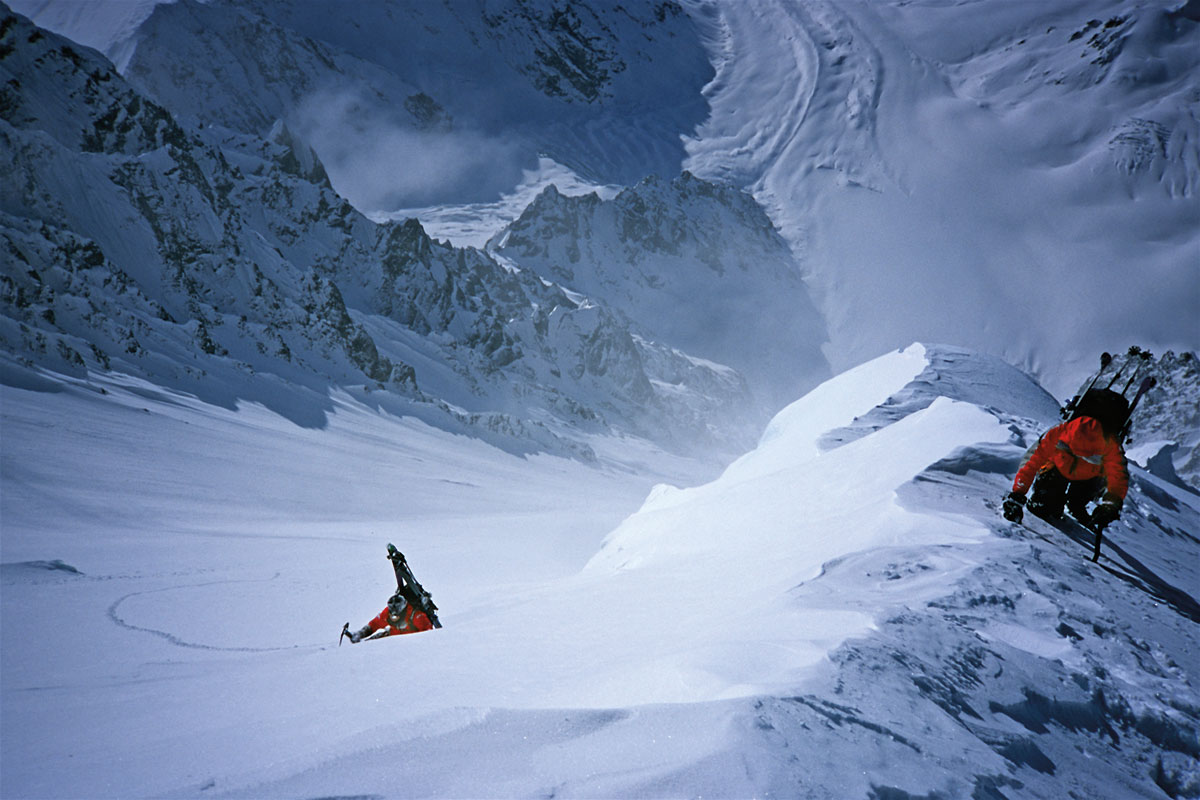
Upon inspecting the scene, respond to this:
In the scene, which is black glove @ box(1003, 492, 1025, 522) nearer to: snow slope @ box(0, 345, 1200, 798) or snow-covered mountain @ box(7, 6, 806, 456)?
snow slope @ box(0, 345, 1200, 798)

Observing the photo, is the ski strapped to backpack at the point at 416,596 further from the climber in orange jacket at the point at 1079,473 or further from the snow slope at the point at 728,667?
the climber in orange jacket at the point at 1079,473

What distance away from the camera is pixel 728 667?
3.24 m

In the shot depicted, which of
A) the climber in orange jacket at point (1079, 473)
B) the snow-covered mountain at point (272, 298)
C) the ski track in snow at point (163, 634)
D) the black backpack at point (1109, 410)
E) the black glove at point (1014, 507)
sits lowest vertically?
the ski track in snow at point (163, 634)

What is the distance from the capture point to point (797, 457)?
1316 centimetres

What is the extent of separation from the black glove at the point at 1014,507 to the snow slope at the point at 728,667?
6.8 inches

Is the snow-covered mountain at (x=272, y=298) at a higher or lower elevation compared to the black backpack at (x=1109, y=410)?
higher

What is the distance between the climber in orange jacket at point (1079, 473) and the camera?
5.71 metres

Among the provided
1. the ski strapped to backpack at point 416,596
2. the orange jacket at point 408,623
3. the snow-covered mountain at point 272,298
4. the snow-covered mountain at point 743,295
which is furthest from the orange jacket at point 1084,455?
the snow-covered mountain at point 743,295

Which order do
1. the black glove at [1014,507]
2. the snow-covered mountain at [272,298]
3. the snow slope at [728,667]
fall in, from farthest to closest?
the snow-covered mountain at [272,298], the black glove at [1014,507], the snow slope at [728,667]

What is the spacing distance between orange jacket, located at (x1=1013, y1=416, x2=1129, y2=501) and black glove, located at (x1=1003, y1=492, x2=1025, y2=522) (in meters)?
0.32

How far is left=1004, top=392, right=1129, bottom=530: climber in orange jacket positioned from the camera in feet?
18.7

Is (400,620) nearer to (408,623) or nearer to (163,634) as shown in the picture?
(408,623)

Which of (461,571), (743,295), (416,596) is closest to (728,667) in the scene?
(416,596)

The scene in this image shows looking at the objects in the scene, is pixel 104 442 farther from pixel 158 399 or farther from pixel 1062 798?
pixel 1062 798
